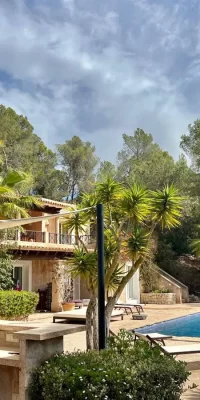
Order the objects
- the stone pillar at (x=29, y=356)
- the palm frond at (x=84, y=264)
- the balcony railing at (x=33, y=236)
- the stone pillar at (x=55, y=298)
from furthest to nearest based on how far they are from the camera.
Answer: the balcony railing at (x=33, y=236), the stone pillar at (x=55, y=298), the palm frond at (x=84, y=264), the stone pillar at (x=29, y=356)

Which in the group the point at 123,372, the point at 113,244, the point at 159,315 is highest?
the point at 113,244

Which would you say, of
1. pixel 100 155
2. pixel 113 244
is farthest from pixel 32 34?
pixel 100 155

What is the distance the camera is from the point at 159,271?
3572cm

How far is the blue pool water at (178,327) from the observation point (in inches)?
766

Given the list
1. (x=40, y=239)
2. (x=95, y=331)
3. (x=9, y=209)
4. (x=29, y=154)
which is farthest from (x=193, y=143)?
(x=95, y=331)

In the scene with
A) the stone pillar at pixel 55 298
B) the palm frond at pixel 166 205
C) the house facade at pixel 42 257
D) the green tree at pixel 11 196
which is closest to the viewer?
the palm frond at pixel 166 205

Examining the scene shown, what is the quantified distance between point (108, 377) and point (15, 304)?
1537 centimetres

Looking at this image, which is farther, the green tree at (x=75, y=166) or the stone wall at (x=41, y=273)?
the green tree at (x=75, y=166)

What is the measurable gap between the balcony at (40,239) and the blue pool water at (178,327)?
20.1ft

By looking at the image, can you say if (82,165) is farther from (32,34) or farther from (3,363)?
(3,363)

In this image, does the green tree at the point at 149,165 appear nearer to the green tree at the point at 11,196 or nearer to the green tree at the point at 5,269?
the green tree at the point at 5,269

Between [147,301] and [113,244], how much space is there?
2479 cm

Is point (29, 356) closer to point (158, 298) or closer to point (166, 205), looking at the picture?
point (166, 205)

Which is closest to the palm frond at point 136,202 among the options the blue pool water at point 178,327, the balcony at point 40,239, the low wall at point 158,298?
the blue pool water at point 178,327
